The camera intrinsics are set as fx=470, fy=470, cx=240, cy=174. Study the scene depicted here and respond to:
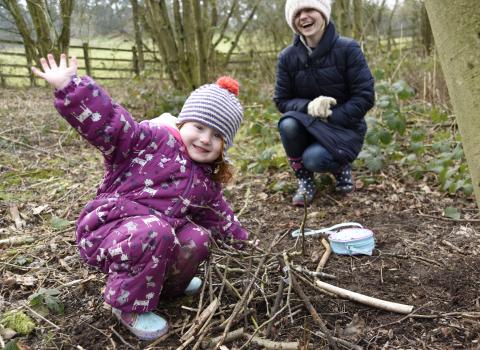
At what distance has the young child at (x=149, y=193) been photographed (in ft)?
5.55

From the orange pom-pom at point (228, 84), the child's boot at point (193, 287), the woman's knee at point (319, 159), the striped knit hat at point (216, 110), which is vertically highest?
the orange pom-pom at point (228, 84)

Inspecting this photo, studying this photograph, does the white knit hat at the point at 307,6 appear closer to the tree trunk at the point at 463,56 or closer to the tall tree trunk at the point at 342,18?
the tree trunk at the point at 463,56

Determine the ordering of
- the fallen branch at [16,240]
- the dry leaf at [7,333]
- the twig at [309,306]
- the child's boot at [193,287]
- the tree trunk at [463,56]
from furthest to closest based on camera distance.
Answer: the fallen branch at [16,240] < the child's boot at [193,287] < the dry leaf at [7,333] < the twig at [309,306] < the tree trunk at [463,56]

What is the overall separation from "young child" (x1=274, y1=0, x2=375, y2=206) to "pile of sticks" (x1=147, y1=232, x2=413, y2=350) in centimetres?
132

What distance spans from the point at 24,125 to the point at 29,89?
4.80 meters

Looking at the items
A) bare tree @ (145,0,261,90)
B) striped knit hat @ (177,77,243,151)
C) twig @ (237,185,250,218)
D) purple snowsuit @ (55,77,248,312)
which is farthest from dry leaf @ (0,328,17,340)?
bare tree @ (145,0,261,90)

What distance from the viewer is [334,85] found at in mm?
3332

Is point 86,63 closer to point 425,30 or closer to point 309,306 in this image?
point 425,30

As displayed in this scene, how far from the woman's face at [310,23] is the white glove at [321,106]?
1.38 feet

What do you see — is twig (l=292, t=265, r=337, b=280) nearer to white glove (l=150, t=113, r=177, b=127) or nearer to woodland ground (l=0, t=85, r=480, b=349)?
woodland ground (l=0, t=85, r=480, b=349)

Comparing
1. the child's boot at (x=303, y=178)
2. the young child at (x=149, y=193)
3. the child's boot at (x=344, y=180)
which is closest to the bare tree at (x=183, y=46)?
the child's boot at (x=303, y=178)

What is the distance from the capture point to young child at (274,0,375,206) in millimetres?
3217

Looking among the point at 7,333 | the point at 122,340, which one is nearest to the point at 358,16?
the point at 122,340

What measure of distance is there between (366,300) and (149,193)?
0.97m
